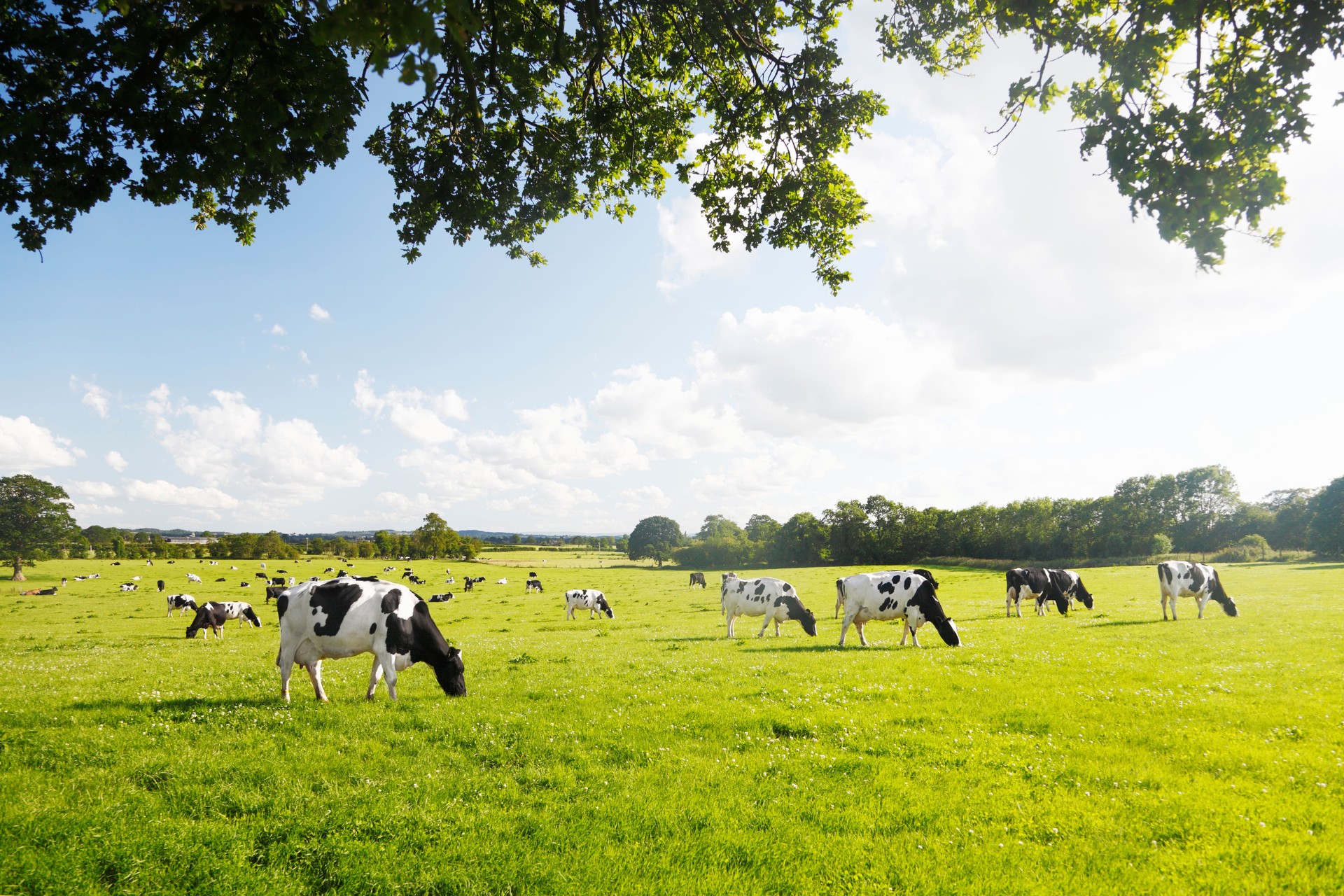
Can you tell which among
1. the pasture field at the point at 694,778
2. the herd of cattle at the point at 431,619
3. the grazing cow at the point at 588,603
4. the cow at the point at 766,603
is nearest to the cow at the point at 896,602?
the herd of cattle at the point at 431,619

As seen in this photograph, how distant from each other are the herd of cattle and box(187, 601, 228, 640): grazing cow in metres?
0.06

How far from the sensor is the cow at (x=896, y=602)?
59.2ft

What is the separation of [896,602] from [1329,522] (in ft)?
366

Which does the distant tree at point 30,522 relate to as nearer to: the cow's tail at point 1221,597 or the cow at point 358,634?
the cow at point 358,634

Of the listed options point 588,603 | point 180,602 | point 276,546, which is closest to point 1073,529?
point 588,603

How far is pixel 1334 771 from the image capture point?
710 cm

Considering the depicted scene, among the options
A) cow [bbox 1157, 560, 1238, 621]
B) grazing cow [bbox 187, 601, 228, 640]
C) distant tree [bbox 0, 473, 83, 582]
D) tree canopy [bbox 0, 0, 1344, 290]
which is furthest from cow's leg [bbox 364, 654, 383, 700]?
distant tree [bbox 0, 473, 83, 582]

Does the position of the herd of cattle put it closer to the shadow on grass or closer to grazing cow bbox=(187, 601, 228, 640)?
grazing cow bbox=(187, 601, 228, 640)

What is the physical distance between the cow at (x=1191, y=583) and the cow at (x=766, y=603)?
1569 cm

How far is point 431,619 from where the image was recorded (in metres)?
12.4

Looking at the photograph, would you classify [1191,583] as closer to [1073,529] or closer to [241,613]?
[241,613]

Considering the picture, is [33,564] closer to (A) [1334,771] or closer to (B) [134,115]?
(B) [134,115]

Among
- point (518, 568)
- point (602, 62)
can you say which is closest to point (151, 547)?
point (518, 568)

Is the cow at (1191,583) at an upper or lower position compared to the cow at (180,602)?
upper
